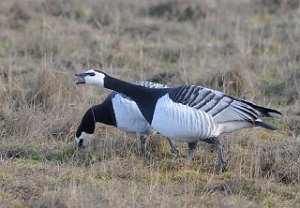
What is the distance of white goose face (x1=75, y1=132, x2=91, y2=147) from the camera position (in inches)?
301

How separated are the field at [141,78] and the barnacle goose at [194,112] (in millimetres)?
312

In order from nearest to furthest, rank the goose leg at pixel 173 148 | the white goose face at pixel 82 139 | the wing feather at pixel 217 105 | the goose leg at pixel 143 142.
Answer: the wing feather at pixel 217 105 → the goose leg at pixel 143 142 → the goose leg at pixel 173 148 → the white goose face at pixel 82 139

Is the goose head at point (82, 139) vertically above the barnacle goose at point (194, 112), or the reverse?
the barnacle goose at point (194, 112)

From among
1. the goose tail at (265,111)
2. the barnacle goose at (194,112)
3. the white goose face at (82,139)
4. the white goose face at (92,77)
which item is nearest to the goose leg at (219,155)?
the barnacle goose at (194,112)

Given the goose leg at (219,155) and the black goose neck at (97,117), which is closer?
the goose leg at (219,155)

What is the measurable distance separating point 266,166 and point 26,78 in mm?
3923

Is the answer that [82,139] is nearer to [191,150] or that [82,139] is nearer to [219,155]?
[191,150]

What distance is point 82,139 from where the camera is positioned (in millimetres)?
7672

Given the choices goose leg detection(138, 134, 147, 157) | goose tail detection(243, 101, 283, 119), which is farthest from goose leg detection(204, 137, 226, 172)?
goose leg detection(138, 134, 147, 157)

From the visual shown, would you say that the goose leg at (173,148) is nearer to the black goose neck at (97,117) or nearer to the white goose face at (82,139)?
the black goose neck at (97,117)

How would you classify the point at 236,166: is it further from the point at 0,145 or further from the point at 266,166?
the point at 0,145

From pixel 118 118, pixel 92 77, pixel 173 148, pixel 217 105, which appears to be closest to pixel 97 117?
pixel 118 118

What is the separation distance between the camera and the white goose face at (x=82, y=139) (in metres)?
7.64

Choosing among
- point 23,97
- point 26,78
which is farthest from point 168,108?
point 26,78
